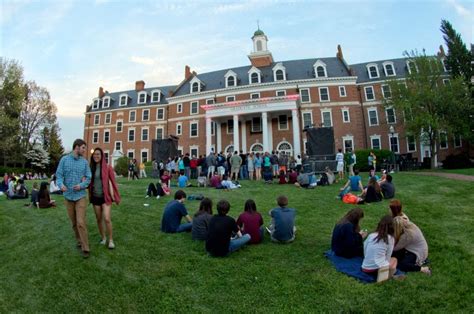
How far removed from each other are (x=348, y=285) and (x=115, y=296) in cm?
366

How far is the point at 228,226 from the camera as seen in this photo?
602 centimetres

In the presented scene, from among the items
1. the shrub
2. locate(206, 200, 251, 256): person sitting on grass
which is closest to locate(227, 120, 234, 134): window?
the shrub

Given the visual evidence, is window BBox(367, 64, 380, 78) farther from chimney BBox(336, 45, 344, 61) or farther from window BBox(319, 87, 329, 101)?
window BBox(319, 87, 329, 101)

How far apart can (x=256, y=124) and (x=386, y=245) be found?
31.5 metres

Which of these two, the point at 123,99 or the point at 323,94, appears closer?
the point at 323,94

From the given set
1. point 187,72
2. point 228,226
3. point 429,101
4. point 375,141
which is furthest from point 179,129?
point 228,226

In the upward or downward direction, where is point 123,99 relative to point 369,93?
upward

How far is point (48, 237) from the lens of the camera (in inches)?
295

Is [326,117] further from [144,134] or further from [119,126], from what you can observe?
[119,126]

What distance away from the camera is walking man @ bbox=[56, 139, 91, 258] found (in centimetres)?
582

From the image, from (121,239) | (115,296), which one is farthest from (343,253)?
(121,239)

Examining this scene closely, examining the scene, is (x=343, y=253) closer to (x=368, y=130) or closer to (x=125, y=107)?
(x=368, y=130)

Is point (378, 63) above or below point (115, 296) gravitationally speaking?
above

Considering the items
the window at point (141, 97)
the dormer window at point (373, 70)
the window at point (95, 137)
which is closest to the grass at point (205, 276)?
the dormer window at point (373, 70)
